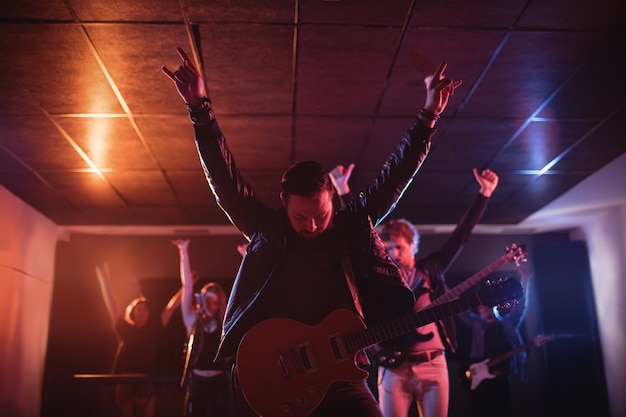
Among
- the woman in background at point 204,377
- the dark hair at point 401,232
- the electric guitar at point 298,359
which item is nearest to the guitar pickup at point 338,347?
the electric guitar at point 298,359

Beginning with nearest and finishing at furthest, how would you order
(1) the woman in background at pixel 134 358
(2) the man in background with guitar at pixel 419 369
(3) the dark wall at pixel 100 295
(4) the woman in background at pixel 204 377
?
(2) the man in background with guitar at pixel 419 369
(4) the woman in background at pixel 204 377
(1) the woman in background at pixel 134 358
(3) the dark wall at pixel 100 295

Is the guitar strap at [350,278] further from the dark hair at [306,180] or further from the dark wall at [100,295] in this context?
the dark wall at [100,295]

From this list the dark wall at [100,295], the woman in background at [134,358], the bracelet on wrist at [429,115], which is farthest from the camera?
the dark wall at [100,295]

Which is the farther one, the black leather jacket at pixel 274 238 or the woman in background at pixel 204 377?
the woman in background at pixel 204 377

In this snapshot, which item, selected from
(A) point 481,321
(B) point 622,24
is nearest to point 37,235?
(A) point 481,321

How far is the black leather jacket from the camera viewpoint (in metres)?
2.09

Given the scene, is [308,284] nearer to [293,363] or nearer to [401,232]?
[293,363]

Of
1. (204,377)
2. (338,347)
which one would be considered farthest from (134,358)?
(338,347)

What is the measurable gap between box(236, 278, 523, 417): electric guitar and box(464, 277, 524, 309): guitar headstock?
0.39 m

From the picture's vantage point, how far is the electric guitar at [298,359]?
1.94 m

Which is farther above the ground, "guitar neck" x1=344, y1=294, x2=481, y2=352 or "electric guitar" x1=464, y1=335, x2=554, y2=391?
"guitar neck" x1=344, y1=294, x2=481, y2=352

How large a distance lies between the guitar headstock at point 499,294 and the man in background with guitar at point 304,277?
255mm

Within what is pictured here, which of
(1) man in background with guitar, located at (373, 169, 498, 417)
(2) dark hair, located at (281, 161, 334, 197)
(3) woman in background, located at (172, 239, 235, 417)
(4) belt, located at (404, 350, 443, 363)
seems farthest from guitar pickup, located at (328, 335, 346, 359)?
(3) woman in background, located at (172, 239, 235, 417)

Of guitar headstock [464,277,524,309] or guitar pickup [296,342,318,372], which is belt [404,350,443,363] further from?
guitar pickup [296,342,318,372]
